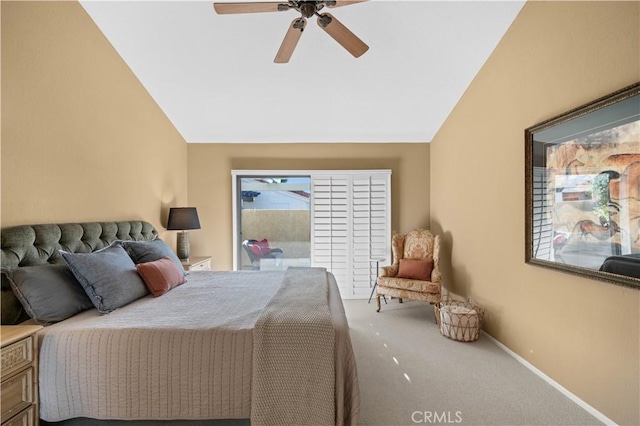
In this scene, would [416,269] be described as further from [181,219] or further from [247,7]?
[247,7]

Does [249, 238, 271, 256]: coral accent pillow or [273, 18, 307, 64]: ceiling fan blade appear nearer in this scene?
[273, 18, 307, 64]: ceiling fan blade

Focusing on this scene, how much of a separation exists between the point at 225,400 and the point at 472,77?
12.4ft

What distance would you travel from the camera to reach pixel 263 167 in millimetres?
4766

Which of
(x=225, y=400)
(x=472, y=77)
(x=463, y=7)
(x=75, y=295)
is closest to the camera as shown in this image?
(x=225, y=400)

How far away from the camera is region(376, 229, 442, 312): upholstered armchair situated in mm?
3709

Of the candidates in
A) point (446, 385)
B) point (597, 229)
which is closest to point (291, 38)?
point (597, 229)

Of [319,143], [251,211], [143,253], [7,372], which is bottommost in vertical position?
[7,372]

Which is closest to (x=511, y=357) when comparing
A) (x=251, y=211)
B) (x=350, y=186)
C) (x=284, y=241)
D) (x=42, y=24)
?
(x=350, y=186)

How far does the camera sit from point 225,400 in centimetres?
161

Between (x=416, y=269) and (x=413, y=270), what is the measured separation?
39 mm

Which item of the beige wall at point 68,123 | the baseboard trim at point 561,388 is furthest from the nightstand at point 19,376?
the baseboard trim at point 561,388

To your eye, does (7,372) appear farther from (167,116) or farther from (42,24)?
(167,116)

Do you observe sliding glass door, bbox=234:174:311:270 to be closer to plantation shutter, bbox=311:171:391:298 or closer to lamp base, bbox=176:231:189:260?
plantation shutter, bbox=311:171:391:298

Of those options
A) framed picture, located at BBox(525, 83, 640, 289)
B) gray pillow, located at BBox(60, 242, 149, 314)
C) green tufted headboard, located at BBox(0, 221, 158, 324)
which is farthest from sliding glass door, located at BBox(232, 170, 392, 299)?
gray pillow, located at BBox(60, 242, 149, 314)
